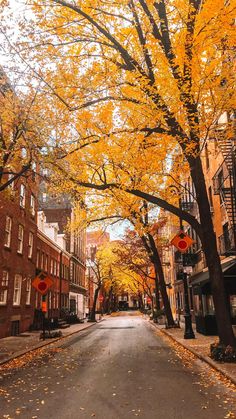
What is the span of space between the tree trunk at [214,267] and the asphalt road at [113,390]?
128 centimetres

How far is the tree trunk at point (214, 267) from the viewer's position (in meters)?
11.8

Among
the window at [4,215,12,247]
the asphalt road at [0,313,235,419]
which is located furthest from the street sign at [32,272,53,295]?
the window at [4,215,12,247]

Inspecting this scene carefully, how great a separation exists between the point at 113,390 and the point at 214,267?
5.32 m

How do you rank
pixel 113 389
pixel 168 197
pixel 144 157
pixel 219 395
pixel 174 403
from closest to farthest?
1. pixel 174 403
2. pixel 219 395
3. pixel 113 389
4. pixel 144 157
5. pixel 168 197

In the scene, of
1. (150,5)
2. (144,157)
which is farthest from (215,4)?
(144,157)

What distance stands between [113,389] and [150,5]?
407 inches

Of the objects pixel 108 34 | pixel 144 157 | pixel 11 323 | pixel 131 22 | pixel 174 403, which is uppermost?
pixel 131 22

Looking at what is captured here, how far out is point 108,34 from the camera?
36.4 feet

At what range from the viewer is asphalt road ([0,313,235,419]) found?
674cm

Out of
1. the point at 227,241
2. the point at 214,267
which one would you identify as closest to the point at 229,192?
the point at 227,241

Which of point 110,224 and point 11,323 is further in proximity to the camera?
point 110,224

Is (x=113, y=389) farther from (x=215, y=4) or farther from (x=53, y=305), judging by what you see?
(x=53, y=305)

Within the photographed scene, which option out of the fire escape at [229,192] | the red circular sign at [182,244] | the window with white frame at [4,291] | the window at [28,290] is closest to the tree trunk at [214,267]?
the red circular sign at [182,244]

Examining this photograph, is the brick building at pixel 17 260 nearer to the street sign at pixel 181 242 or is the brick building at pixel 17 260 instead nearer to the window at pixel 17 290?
the window at pixel 17 290
